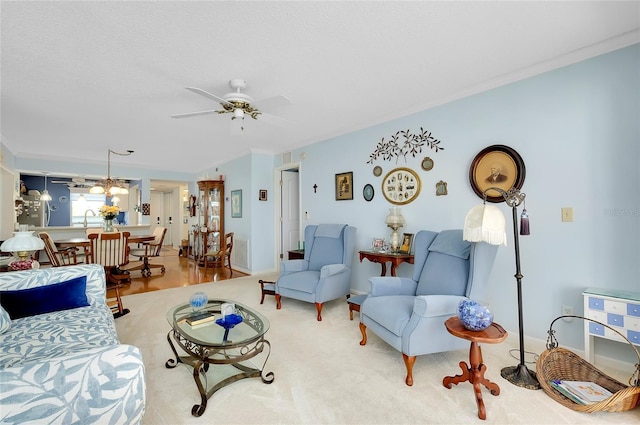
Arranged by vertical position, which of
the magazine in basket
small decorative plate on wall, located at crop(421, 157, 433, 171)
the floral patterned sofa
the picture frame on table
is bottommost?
the magazine in basket

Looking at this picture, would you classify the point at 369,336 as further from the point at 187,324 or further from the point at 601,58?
the point at 601,58

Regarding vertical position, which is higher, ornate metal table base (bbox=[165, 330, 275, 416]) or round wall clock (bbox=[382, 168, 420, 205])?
round wall clock (bbox=[382, 168, 420, 205])

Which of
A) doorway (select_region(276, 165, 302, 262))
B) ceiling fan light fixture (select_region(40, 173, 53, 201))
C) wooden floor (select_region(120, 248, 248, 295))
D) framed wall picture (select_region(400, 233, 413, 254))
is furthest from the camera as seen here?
ceiling fan light fixture (select_region(40, 173, 53, 201))

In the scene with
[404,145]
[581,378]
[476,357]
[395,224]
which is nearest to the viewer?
[476,357]

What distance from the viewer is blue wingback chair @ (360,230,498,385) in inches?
80.4

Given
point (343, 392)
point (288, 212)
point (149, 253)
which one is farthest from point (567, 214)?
point (149, 253)

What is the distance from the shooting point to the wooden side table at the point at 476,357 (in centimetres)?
171

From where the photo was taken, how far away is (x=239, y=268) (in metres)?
6.02

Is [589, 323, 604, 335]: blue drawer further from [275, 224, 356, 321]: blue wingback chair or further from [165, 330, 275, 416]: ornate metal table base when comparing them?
[165, 330, 275, 416]: ornate metal table base

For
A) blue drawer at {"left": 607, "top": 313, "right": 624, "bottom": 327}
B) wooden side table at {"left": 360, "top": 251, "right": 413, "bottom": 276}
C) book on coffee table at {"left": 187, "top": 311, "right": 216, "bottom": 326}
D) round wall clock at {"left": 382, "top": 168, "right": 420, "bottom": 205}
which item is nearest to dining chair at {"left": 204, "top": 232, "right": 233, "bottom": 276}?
wooden side table at {"left": 360, "top": 251, "right": 413, "bottom": 276}

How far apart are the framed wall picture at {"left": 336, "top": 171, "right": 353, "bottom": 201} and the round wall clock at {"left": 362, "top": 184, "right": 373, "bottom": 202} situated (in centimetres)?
24

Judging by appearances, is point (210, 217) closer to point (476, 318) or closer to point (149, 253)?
point (149, 253)

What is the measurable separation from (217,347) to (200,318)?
0.48 m

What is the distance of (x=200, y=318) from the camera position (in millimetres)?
2197
